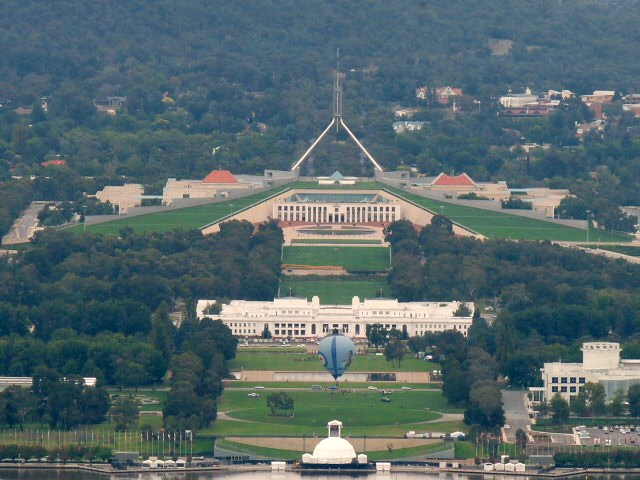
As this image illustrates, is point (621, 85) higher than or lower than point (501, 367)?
higher

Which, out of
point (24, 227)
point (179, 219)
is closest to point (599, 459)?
point (179, 219)

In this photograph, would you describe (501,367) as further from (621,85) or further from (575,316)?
(621,85)

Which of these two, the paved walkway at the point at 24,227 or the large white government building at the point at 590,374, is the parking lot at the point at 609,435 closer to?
the large white government building at the point at 590,374

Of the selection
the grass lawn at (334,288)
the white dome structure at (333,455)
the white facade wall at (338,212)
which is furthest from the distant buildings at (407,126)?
the white dome structure at (333,455)

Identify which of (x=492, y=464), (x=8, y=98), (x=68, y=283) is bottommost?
(x=492, y=464)

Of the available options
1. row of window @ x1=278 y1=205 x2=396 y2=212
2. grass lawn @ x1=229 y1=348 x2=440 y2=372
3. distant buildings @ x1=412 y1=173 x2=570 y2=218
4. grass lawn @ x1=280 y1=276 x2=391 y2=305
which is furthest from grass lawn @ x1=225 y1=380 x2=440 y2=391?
distant buildings @ x1=412 y1=173 x2=570 y2=218

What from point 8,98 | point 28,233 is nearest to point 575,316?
point 28,233

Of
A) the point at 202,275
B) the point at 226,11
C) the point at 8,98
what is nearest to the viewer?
the point at 202,275
